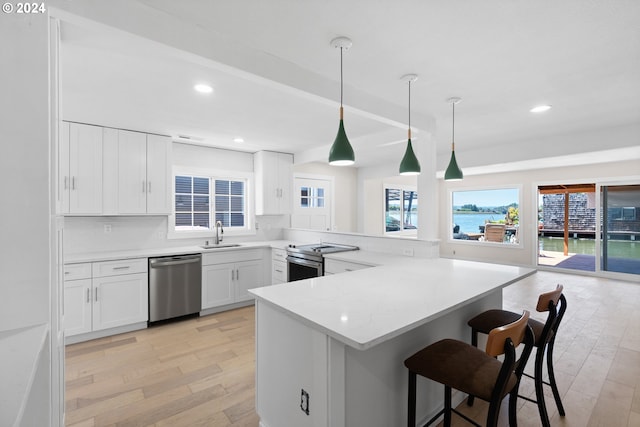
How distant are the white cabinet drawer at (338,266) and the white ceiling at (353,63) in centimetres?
156

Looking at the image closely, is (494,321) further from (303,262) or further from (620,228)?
(620,228)

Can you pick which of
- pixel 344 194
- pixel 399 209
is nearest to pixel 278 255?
pixel 344 194

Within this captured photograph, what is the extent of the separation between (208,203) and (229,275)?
1260 millimetres

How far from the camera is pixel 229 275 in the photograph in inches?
167

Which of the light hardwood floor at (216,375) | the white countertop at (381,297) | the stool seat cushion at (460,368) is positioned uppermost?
the white countertop at (381,297)

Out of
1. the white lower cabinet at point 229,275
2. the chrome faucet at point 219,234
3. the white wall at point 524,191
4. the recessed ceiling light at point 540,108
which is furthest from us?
the white wall at point 524,191

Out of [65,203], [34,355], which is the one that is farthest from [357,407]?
[65,203]

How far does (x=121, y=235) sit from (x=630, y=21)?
509 centimetres

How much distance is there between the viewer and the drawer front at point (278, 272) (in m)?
4.30

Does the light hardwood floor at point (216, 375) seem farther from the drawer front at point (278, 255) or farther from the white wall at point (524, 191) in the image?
the white wall at point (524, 191)

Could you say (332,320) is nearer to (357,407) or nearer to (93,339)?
(357,407)

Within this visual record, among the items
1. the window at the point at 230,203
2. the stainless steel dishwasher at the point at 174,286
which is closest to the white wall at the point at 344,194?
the window at the point at 230,203

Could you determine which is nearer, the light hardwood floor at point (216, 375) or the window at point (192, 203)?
the light hardwood floor at point (216, 375)

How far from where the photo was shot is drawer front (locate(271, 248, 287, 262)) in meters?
4.34
